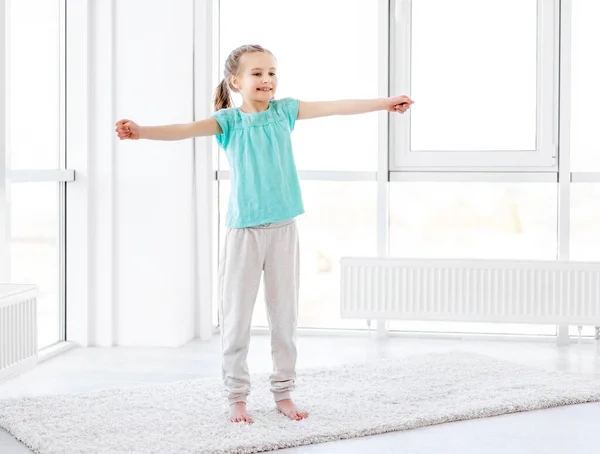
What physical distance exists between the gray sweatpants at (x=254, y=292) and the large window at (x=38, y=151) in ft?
3.82

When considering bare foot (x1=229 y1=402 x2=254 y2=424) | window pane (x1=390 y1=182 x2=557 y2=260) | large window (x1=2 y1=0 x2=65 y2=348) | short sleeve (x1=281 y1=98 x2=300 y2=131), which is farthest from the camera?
window pane (x1=390 y1=182 x2=557 y2=260)

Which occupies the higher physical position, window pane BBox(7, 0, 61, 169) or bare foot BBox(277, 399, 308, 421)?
window pane BBox(7, 0, 61, 169)

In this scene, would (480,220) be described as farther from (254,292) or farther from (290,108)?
(254,292)

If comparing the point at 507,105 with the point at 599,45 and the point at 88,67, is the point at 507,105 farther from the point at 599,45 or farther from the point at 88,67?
the point at 88,67

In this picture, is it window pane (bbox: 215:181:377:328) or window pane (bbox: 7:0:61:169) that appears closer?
window pane (bbox: 7:0:61:169)

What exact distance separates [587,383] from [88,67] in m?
2.55

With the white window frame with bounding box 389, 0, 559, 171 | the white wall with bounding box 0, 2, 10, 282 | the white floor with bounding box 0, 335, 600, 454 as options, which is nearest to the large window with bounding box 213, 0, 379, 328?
the white window frame with bounding box 389, 0, 559, 171

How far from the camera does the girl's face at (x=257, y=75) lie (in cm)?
279

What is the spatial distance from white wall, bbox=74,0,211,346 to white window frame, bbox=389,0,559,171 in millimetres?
1025

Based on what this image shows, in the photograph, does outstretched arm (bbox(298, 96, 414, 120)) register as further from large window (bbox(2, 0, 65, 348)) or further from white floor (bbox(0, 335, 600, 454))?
large window (bbox(2, 0, 65, 348))

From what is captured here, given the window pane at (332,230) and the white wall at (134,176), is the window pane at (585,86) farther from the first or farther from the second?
the white wall at (134,176)

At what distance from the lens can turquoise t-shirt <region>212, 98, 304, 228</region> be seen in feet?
9.02

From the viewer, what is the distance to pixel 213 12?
4504mm

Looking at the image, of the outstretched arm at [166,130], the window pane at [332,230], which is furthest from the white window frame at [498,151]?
the outstretched arm at [166,130]
